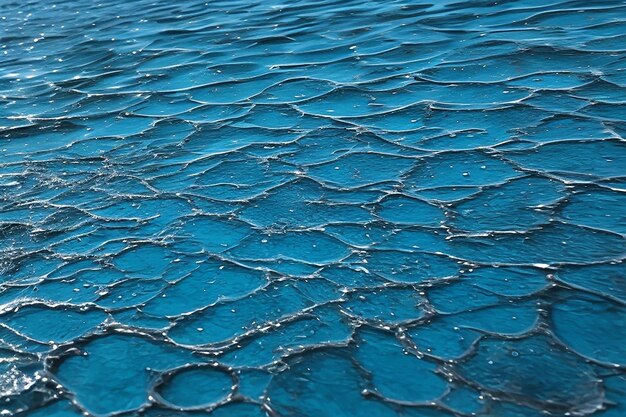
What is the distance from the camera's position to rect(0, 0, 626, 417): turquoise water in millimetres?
2672

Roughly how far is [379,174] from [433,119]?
683 millimetres

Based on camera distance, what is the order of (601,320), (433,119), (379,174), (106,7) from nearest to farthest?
(601,320) < (379,174) < (433,119) < (106,7)

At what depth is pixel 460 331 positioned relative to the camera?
9.25 feet

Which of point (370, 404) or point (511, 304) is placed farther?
point (511, 304)

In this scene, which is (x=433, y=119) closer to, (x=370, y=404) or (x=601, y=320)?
(x=601, y=320)

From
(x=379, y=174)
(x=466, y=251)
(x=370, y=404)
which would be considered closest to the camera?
(x=370, y=404)

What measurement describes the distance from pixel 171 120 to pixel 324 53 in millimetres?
1374

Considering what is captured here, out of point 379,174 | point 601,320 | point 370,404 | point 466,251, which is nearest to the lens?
point 370,404

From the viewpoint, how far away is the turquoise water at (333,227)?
2672 mm

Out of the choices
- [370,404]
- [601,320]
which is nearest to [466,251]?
[601,320]

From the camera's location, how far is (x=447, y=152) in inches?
163

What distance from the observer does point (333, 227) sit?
358cm

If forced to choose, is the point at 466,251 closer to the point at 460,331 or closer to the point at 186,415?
the point at 460,331

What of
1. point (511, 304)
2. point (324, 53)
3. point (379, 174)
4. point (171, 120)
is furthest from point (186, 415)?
point (324, 53)
